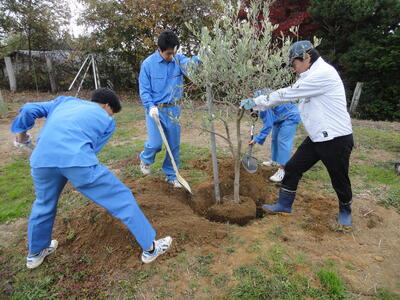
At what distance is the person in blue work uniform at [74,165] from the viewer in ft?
7.00

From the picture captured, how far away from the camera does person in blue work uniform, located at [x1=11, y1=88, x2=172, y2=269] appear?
2.13 meters

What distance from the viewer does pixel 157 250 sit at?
2609mm

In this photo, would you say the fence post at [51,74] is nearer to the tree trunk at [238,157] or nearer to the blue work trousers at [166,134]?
the blue work trousers at [166,134]

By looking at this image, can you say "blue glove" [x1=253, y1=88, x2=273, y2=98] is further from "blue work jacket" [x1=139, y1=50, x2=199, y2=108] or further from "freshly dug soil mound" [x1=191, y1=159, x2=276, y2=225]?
"freshly dug soil mound" [x1=191, y1=159, x2=276, y2=225]

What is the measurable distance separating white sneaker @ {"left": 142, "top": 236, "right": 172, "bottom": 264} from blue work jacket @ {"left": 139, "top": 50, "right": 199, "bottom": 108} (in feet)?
5.58

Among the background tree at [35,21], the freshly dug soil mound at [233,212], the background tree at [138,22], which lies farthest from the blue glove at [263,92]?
the background tree at [35,21]

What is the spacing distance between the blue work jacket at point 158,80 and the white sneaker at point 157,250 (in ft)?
5.58

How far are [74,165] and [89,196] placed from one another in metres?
0.31

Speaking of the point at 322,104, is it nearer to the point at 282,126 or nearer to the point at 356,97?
the point at 282,126

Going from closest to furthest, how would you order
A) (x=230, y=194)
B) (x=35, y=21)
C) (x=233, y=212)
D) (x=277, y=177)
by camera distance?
(x=233, y=212) < (x=230, y=194) < (x=277, y=177) < (x=35, y=21)

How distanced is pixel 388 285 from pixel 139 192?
287cm

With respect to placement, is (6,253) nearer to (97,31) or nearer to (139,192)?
(139,192)

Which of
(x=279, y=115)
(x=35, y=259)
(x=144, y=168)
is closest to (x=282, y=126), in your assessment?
(x=279, y=115)

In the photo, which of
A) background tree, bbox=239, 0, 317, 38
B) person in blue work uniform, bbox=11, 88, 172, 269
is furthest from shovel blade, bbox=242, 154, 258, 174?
background tree, bbox=239, 0, 317, 38
